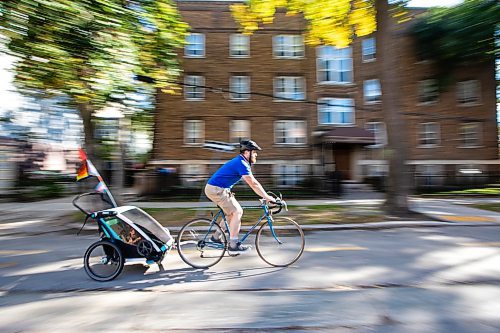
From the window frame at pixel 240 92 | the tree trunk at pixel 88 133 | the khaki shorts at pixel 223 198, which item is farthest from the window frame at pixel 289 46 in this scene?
the khaki shorts at pixel 223 198

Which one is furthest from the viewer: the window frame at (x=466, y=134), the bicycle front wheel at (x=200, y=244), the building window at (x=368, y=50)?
the building window at (x=368, y=50)

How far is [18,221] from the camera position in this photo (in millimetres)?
11227

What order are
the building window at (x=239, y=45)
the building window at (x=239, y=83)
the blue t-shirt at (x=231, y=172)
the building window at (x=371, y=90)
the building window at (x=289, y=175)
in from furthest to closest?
the building window at (x=371, y=90), the building window at (x=239, y=45), the building window at (x=239, y=83), the building window at (x=289, y=175), the blue t-shirt at (x=231, y=172)

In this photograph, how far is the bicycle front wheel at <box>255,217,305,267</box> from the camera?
5.46 m

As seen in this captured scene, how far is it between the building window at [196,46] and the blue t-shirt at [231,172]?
20.4 meters

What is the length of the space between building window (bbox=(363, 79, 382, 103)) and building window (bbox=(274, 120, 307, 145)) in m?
5.20

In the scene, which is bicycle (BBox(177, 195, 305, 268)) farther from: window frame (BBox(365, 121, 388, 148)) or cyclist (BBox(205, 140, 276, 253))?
window frame (BBox(365, 121, 388, 148))

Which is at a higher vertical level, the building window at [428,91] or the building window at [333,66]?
the building window at [333,66]

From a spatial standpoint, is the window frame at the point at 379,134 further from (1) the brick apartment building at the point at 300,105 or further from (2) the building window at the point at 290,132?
(2) the building window at the point at 290,132

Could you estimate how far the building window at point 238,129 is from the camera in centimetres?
2355

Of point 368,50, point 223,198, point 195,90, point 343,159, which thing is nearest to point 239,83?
point 195,90

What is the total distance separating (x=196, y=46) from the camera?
79.5 ft

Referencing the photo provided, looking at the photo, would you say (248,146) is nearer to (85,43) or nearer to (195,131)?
(85,43)

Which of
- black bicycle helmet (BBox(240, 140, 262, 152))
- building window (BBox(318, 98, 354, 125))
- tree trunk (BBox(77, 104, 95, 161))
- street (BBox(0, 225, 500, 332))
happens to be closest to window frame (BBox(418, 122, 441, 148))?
building window (BBox(318, 98, 354, 125))
